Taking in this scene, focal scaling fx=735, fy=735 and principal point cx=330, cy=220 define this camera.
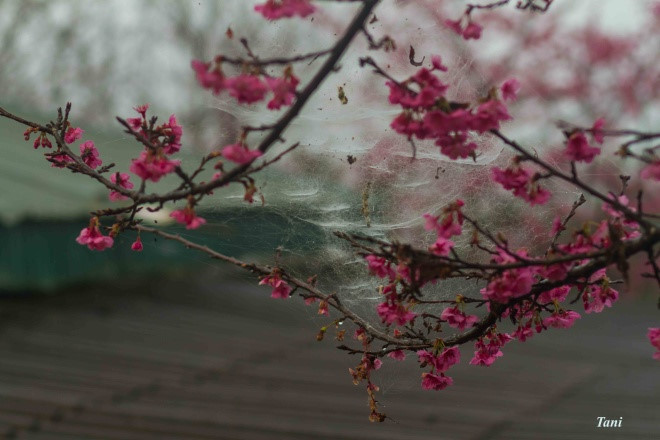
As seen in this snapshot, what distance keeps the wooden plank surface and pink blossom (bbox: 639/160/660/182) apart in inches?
35.2

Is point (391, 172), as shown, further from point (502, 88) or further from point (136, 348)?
point (136, 348)

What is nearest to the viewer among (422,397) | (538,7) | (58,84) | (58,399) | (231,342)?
(538,7)

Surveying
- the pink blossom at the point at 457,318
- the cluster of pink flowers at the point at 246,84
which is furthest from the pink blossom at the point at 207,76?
the pink blossom at the point at 457,318

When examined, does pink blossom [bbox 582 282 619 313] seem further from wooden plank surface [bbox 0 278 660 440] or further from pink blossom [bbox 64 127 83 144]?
pink blossom [bbox 64 127 83 144]

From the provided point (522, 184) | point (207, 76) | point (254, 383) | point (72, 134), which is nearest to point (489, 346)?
point (522, 184)

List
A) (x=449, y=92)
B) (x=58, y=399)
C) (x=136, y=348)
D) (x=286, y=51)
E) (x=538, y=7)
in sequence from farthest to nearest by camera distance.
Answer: (x=136, y=348) < (x=58, y=399) < (x=449, y=92) < (x=286, y=51) < (x=538, y=7)

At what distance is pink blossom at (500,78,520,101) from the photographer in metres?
0.94

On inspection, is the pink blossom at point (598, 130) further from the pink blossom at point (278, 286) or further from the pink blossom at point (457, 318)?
the pink blossom at point (278, 286)

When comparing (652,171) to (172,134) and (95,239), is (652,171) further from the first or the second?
(95,239)

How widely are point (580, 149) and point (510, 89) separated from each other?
0.40 feet

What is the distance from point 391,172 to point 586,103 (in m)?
4.64

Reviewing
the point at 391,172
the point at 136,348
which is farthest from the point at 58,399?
the point at 391,172

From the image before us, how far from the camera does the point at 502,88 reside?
948mm

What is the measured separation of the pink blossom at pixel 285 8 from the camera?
80cm
